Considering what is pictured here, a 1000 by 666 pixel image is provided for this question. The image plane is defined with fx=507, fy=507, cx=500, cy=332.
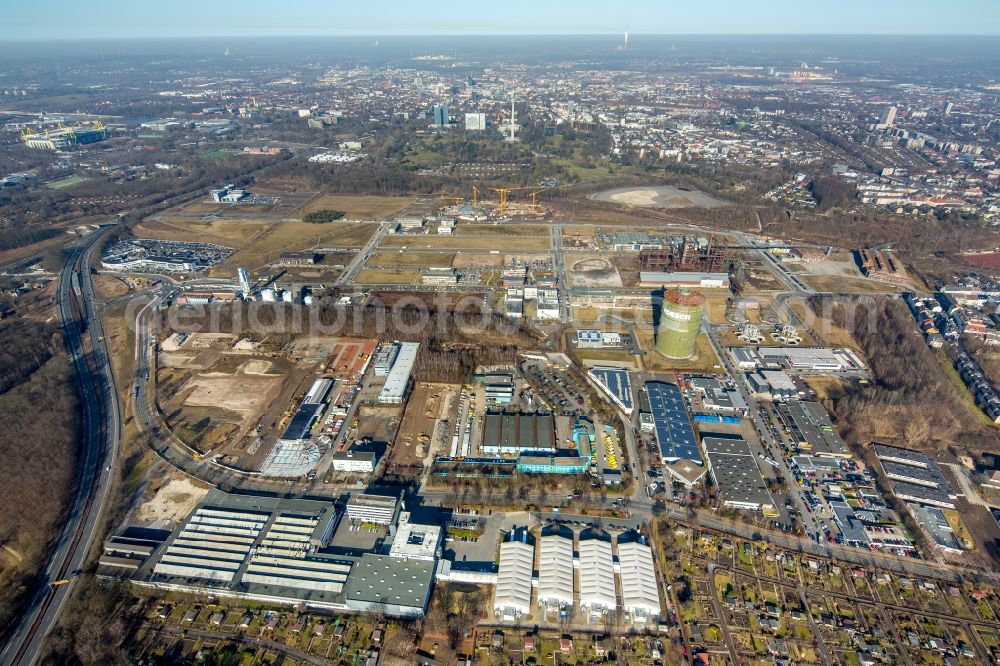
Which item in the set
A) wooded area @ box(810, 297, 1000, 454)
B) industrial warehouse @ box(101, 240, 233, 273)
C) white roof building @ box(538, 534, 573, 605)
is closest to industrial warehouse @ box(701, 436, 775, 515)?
wooded area @ box(810, 297, 1000, 454)

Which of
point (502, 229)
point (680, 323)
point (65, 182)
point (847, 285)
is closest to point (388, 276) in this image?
point (502, 229)

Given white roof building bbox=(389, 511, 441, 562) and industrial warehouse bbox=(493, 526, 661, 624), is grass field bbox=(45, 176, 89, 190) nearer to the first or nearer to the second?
white roof building bbox=(389, 511, 441, 562)

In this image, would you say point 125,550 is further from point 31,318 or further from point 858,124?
point 858,124

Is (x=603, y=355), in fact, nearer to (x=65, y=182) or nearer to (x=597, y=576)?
(x=597, y=576)

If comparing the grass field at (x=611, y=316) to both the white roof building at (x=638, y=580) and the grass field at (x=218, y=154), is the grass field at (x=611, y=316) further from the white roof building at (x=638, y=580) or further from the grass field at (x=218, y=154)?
the grass field at (x=218, y=154)

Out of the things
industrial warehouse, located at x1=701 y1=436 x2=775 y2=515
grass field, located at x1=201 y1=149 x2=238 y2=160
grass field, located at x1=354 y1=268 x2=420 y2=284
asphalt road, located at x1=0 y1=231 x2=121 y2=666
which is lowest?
asphalt road, located at x1=0 y1=231 x2=121 y2=666

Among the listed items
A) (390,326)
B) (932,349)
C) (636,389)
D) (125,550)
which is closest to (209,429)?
(125,550)

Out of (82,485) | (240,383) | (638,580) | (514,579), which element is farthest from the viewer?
(240,383)
